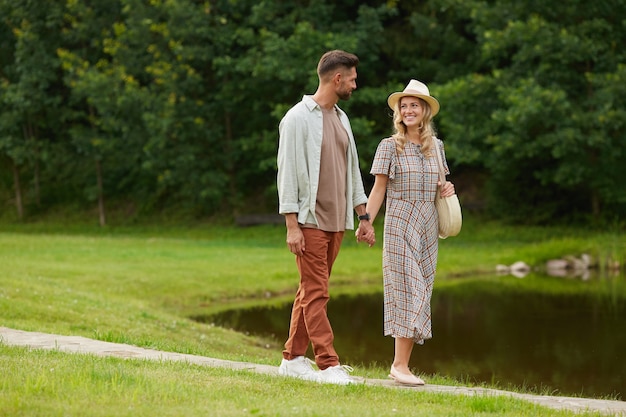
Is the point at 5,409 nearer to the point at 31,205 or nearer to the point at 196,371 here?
the point at 196,371

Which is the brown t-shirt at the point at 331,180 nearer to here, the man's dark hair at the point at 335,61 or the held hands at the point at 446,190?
the man's dark hair at the point at 335,61

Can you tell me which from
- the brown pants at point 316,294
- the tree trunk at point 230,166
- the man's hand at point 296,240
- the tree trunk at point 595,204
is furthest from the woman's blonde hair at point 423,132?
the tree trunk at point 230,166

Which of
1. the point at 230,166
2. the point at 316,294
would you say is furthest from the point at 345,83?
the point at 230,166

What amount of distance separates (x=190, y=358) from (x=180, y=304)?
9.54m

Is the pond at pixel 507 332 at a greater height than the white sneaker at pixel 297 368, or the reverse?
the white sneaker at pixel 297 368

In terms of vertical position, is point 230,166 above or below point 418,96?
below

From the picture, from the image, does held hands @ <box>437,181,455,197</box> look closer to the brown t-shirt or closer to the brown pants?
the brown t-shirt

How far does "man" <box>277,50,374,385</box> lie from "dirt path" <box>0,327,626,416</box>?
39 centimetres

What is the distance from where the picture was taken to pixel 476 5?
27.3 metres

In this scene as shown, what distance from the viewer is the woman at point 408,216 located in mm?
8047

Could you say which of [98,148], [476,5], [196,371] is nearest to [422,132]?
[196,371]

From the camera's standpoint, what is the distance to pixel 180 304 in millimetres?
18297

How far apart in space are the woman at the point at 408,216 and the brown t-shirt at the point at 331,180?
1.06ft

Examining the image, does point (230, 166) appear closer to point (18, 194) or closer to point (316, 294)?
point (18, 194)
